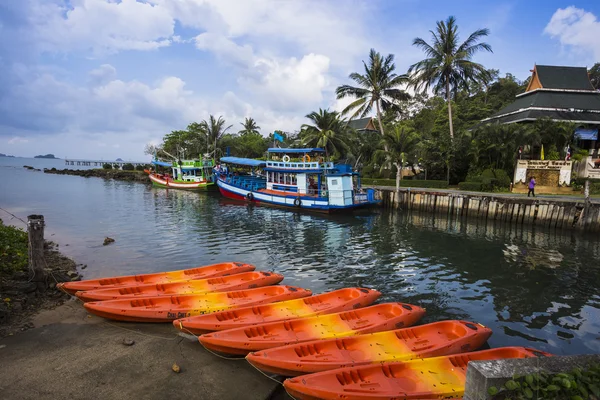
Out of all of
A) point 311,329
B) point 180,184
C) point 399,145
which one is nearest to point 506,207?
point 399,145

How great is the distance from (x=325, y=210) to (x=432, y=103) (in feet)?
121

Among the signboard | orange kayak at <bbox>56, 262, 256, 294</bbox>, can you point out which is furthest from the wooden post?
the signboard

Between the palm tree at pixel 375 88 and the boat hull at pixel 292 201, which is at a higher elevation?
the palm tree at pixel 375 88

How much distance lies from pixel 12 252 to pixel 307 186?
2355cm

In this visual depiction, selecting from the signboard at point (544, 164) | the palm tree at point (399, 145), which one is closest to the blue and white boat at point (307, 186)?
the palm tree at point (399, 145)

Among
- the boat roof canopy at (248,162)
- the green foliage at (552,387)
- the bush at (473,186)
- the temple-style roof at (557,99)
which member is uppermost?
the temple-style roof at (557,99)

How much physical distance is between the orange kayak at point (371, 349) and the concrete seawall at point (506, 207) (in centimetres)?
2102

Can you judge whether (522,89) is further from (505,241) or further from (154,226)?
(154,226)

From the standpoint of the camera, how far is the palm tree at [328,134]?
43625 mm

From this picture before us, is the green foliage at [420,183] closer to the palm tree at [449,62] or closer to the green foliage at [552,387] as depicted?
the palm tree at [449,62]

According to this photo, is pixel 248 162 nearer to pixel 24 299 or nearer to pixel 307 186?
pixel 307 186

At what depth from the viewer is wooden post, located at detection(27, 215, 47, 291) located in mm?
9906

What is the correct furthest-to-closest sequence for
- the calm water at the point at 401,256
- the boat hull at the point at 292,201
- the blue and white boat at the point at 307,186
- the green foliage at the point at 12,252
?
the boat hull at the point at 292,201, the blue and white boat at the point at 307,186, the calm water at the point at 401,256, the green foliage at the point at 12,252

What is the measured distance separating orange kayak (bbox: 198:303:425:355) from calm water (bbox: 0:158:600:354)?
2.46m
